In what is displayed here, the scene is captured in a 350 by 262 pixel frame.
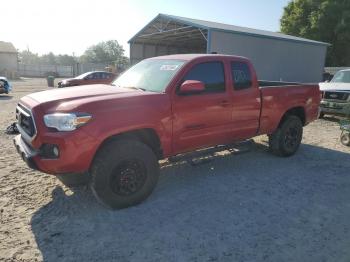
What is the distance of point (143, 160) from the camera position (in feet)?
14.1

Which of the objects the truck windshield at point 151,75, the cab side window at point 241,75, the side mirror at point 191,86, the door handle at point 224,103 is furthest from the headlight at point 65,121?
the cab side window at point 241,75

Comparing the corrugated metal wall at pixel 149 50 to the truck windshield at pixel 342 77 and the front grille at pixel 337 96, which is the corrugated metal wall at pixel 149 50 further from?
the front grille at pixel 337 96

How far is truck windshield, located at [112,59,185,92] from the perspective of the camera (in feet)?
15.7

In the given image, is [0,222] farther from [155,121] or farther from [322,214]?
[322,214]

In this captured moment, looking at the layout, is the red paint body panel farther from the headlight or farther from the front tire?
the front tire

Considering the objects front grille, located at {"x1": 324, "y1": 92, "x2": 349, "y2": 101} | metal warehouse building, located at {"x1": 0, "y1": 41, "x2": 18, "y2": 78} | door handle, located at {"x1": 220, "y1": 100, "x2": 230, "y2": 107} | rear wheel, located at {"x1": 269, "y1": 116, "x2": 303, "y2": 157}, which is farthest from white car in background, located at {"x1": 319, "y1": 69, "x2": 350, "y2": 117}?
metal warehouse building, located at {"x1": 0, "y1": 41, "x2": 18, "y2": 78}

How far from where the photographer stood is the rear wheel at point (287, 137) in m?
6.59

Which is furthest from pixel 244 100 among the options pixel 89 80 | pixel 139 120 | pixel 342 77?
pixel 89 80

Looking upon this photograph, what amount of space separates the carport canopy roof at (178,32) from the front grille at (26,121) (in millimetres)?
15941

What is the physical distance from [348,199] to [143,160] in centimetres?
309

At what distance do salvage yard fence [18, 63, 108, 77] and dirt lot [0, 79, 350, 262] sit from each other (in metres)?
42.7

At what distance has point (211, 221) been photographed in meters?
4.04

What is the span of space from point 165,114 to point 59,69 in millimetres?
49782

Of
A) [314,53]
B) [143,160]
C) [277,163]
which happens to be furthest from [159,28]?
[143,160]
